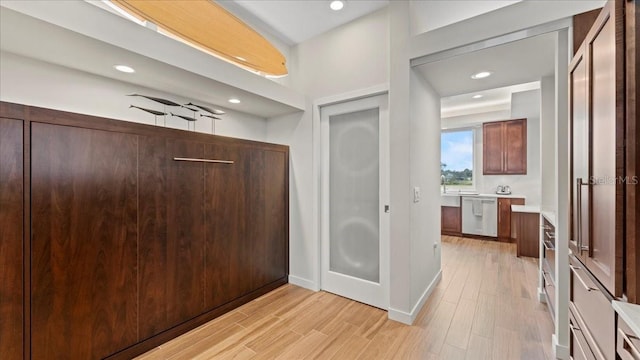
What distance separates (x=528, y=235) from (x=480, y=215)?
1.28m

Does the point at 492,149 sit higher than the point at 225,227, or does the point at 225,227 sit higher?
the point at 492,149

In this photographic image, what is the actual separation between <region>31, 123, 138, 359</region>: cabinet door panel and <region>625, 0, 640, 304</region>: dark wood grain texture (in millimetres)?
2695

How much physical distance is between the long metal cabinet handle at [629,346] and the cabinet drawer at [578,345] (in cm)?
37

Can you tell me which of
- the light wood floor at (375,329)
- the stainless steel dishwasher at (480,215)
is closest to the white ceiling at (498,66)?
the light wood floor at (375,329)

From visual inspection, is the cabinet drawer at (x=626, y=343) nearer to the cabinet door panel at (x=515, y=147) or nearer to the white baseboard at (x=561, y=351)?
the white baseboard at (x=561, y=351)

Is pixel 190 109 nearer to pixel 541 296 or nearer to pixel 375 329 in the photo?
pixel 375 329

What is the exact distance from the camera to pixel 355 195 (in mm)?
3008

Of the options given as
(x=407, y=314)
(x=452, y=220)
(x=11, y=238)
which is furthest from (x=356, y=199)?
(x=452, y=220)

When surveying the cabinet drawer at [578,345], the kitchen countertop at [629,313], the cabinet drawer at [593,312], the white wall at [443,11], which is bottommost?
the cabinet drawer at [578,345]

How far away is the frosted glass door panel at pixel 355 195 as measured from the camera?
2.85 m

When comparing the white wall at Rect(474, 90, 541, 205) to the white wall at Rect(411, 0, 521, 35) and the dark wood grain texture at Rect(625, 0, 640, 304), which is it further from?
the dark wood grain texture at Rect(625, 0, 640, 304)

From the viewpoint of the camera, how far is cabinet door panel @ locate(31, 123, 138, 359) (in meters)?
1.59

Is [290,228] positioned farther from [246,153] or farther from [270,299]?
[246,153]

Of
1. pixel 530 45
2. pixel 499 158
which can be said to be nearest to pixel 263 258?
pixel 530 45
